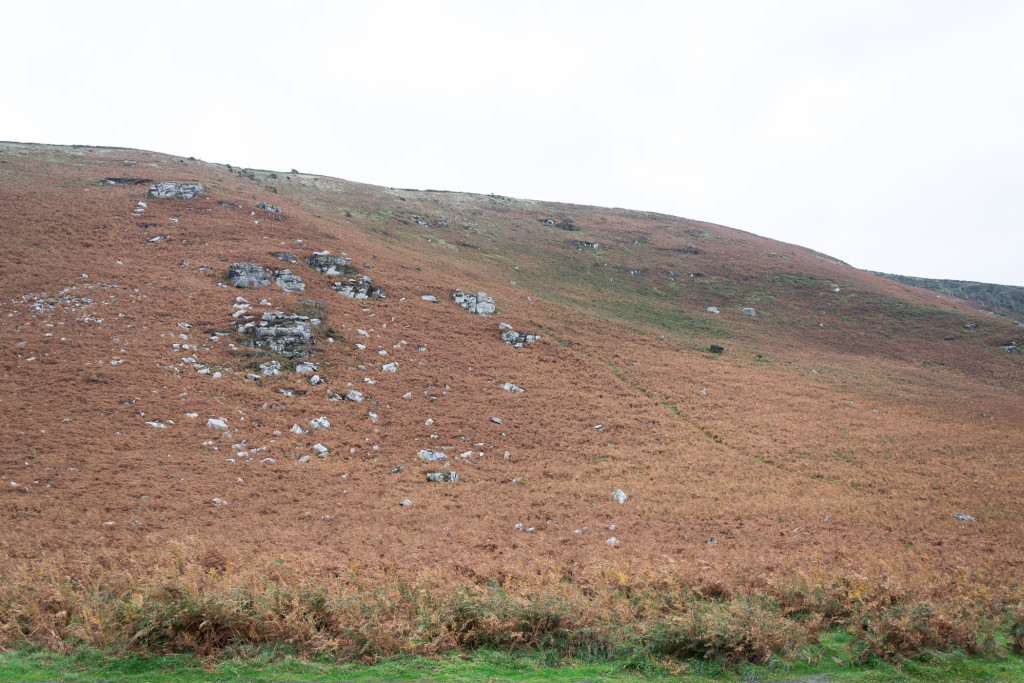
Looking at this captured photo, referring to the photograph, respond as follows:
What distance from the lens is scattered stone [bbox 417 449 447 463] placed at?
20953 mm

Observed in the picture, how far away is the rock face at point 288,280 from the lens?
3397 centimetres

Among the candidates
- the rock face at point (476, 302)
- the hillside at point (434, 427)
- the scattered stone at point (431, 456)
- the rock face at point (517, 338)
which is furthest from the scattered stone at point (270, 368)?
the rock face at point (476, 302)

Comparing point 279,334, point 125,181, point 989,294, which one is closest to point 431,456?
point 279,334

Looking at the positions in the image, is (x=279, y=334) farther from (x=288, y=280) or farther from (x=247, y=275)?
(x=247, y=275)

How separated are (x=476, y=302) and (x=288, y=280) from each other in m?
14.2

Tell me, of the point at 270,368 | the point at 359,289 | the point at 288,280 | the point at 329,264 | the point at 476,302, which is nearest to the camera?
the point at 270,368

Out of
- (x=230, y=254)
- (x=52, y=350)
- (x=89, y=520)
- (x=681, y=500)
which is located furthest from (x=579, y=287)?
(x=89, y=520)

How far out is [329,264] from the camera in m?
38.7

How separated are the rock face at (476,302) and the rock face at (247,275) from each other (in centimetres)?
1422

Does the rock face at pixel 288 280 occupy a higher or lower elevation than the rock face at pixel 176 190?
lower

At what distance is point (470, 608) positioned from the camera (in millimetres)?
8484

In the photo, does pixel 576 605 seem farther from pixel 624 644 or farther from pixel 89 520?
pixel 89 520

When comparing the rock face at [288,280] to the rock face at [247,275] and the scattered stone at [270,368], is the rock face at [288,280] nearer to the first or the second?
the rock face at [247,275]

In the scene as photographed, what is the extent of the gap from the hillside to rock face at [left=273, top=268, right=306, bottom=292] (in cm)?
71
